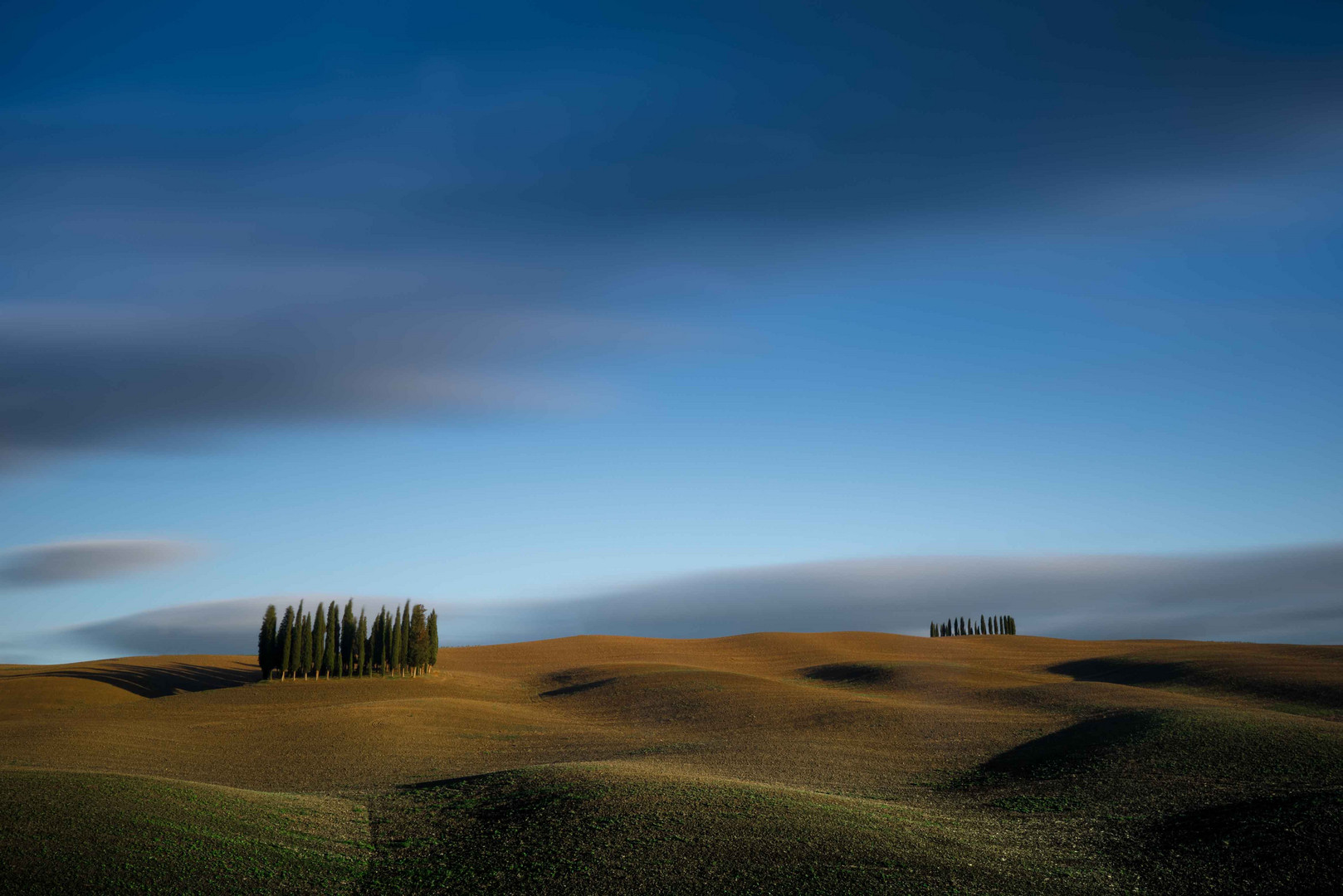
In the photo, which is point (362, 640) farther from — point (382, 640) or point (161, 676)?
point (161, 676)

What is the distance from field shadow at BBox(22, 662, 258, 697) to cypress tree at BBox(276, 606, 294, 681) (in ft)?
11.7

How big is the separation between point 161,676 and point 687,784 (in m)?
61.7

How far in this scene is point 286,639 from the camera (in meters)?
68.7

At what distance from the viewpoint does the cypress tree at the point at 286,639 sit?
68.5 m

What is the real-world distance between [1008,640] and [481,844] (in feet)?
291

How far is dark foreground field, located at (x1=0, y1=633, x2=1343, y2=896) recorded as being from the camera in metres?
20.5

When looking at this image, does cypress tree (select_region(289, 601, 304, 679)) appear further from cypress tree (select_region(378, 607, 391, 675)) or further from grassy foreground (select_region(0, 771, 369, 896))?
grassy foreground (select_region(0, 771, 369, 896))

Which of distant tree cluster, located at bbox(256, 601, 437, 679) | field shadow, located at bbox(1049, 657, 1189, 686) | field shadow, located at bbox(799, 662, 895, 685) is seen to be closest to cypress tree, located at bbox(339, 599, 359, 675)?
distant tree cluster, located at bbox(256, 601, 437, 679)

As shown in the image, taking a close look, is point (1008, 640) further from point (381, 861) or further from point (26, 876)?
point (26, 876)

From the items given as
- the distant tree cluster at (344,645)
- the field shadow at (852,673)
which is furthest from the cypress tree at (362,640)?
the field shadow at (852,673)

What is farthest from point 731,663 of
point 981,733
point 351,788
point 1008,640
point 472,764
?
point 351,788

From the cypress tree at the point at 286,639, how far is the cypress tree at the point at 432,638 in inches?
418

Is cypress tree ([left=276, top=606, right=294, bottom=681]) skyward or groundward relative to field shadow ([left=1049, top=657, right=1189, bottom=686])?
skyward

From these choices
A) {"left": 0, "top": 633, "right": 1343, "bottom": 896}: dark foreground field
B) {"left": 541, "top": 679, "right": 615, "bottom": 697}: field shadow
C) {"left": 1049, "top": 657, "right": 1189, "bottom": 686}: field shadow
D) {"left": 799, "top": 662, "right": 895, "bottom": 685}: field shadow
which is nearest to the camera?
{"left": 0, "top": 633, "right": 1343, "bottom": 896}: dark foreground field
